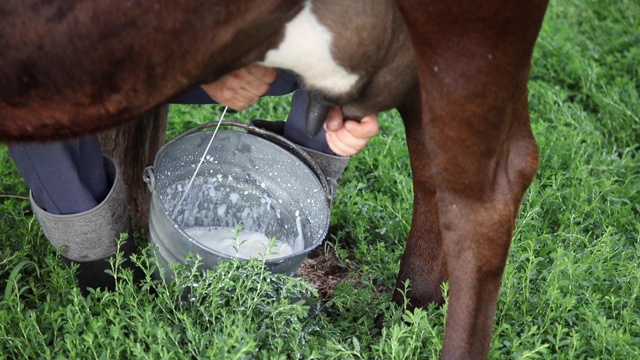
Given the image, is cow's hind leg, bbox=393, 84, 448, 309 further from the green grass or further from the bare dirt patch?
the bare dirt patch

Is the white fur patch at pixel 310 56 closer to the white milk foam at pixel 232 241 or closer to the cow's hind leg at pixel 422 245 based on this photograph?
the cow's hind leg at pixel 422 245

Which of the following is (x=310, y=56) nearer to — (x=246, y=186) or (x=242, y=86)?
(x=242, y=86)

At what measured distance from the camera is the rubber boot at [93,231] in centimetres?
284

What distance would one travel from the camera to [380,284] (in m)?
3.22

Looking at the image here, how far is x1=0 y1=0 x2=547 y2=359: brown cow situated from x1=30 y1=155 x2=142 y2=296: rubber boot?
2.45 feet

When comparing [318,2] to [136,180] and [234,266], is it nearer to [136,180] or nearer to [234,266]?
[234,266]

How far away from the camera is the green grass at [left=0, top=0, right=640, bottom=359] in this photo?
251 cm

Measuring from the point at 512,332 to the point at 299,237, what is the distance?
76 centimetres

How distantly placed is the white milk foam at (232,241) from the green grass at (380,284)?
0.17 meters

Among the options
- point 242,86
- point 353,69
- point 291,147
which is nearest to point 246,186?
point 291,147

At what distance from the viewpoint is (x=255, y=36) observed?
83.7 inches

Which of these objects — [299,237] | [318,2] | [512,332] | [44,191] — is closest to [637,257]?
[512,332]

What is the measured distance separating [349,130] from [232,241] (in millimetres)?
609

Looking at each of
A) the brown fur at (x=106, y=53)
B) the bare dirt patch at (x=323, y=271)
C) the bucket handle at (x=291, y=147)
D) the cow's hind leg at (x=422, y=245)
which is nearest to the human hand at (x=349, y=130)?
the cow's hind leg at (x=422, y=245)
